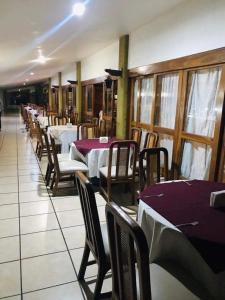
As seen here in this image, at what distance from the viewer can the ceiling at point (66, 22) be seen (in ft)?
10.1

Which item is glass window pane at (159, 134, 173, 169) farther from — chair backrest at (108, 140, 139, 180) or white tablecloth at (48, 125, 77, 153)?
white tablecloth at (48, 125, 77, 153)

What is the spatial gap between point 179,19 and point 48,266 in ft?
11.4

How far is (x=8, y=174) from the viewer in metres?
4.39

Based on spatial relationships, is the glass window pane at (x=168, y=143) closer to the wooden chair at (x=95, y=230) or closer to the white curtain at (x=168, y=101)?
the white curtain at (x=168, y=101)

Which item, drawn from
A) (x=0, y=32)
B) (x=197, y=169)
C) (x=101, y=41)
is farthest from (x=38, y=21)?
(x=197, y=169)

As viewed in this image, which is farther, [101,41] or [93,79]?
[93,79]

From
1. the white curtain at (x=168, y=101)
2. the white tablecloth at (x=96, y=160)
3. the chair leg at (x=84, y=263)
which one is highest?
the white curtain at (x=168, y=101)

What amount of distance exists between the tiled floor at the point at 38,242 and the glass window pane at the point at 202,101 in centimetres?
170

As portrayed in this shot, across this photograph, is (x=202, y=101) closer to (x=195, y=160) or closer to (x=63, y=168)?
(x=195, y=160)

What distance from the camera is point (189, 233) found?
4.07 ft

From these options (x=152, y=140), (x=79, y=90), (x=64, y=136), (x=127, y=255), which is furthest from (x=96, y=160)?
(x=79, y=90)

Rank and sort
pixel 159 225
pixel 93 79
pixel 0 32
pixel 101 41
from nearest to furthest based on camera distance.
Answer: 1. pixel 159 225
2. pixel 0 32
3. pixel 101 41
4. pixel 93 79

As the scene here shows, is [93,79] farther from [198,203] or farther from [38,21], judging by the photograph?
[198,203]

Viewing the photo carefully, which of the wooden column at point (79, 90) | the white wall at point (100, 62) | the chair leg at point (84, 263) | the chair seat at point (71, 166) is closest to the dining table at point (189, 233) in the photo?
the chair leg at point (84, 263)
